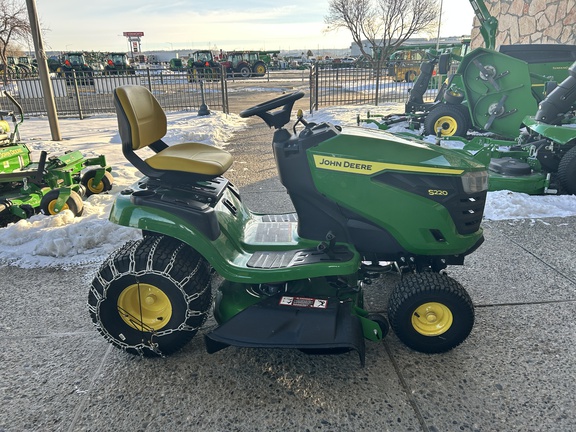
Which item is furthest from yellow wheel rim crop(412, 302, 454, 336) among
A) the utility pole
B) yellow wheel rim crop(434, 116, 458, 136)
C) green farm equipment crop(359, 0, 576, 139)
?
the utility pole

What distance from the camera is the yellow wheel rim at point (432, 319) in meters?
2.39

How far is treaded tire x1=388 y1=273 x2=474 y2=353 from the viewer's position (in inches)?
92.5

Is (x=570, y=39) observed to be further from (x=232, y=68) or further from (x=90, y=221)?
(x=232, y=68)

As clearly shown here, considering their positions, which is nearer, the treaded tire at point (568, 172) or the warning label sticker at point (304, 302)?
the warning label sticker at point (304, 302)

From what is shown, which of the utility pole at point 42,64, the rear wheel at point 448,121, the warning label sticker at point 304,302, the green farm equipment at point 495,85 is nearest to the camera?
the warning label sticker at point 304,302

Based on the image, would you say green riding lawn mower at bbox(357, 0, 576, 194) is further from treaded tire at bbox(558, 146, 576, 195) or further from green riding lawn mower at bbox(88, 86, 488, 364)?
green riding lawn mower at bbox(88, 86, 488, 364)

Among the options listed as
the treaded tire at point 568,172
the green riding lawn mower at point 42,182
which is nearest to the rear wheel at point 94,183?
the green riding lawn mower at point 42,182

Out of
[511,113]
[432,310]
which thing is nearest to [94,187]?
[432,310]

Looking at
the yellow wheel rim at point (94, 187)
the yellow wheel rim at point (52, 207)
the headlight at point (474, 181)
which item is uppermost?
the headlight at point (474, 181)

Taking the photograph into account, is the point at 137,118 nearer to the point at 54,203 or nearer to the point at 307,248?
the point at 307,248

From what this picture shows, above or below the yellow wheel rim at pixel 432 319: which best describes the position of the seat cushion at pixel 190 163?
above

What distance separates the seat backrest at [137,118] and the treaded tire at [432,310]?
5.56 ft

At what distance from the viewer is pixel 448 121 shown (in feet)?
25.4

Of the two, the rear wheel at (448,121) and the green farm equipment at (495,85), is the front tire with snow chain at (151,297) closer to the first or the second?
the green farm equipment at (495,85)
